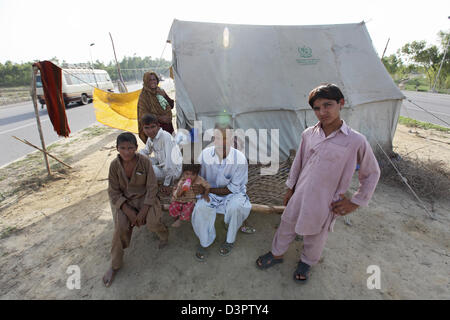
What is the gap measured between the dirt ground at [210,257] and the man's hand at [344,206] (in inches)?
30.9

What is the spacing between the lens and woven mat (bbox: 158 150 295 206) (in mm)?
2779

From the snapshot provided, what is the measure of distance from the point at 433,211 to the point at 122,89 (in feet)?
32.9

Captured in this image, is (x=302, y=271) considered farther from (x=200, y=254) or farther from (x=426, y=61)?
(x=426, y=61)

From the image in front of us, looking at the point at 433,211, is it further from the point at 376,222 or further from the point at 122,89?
the point at 122,89

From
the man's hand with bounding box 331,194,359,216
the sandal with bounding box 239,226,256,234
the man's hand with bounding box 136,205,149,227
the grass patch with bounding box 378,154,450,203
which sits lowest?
the sandal with bounding box 239,226,256,234

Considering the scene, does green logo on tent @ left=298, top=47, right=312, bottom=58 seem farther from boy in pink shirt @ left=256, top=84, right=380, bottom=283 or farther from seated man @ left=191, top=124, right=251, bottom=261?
boy in pink shirt @ left=256, top=84, right=380, bottom=283

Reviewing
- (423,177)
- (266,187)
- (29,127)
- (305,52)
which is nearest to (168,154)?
(266,187)

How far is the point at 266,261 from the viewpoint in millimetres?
2115

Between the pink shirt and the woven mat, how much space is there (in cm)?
94

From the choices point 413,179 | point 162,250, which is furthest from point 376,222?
point 162,250

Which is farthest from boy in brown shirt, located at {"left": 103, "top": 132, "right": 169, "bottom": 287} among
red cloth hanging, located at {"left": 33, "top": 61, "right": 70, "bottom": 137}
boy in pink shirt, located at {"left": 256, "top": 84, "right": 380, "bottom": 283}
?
red cloth hanging, located at {"left": 33, "top": 61, "right": 70, "bottom": 137}

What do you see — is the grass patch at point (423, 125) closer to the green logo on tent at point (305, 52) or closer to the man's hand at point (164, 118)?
the green logo on tent at point (305, 52)

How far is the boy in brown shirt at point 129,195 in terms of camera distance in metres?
2.02
